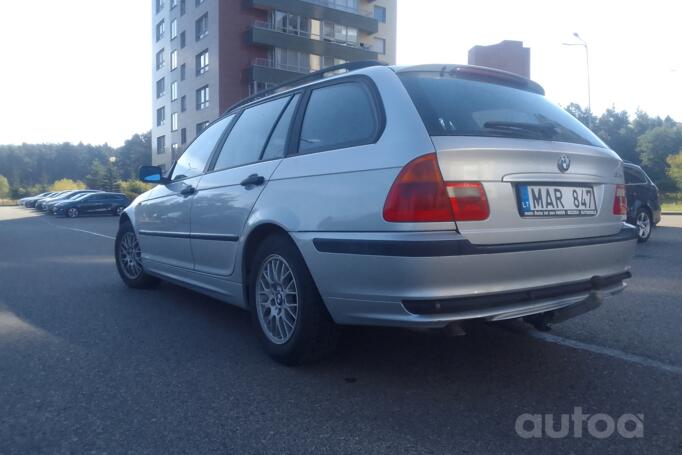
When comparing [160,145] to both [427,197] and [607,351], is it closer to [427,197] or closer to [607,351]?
[607,351]

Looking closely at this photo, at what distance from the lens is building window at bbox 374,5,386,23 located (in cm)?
3984

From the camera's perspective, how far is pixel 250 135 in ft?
13.9

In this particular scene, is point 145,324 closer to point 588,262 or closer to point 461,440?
point 461,440

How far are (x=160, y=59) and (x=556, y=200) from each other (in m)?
46.3

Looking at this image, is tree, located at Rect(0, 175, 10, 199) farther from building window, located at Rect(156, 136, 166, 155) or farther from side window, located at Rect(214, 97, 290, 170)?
side window, located at Rect(214, 97, 290, 170)

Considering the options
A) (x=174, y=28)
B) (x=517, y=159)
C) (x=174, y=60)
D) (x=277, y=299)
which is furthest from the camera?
(x=174, y=60)

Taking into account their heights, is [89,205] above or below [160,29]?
below

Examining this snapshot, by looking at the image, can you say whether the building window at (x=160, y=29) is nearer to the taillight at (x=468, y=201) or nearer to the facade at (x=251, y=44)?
the facade at (x=251, y=44)

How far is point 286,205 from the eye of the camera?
11.1 ft

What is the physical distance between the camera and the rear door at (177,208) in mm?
4699

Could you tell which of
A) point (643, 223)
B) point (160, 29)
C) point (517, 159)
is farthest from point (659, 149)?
point (517, 159)

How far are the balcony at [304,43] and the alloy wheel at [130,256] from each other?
29115 millimetres

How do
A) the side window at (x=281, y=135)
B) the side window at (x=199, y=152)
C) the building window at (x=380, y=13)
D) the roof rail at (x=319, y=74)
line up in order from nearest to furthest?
the roof rail at (x=319, y=74)
the side window at (x=281, y=135)
the side window at (x=199, y=152)
the building window at (x=380, y=13)

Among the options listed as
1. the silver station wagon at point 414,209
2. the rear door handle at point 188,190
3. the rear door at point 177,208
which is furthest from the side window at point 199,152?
the silver station wagon at point 414,209
